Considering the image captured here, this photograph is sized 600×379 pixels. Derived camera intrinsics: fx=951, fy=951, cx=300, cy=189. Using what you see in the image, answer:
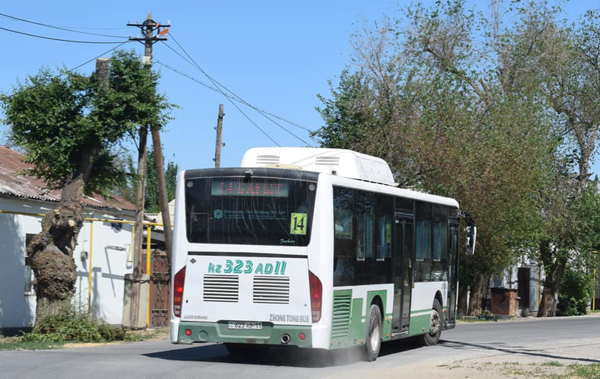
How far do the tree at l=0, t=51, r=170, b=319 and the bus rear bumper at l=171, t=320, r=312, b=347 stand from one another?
6182 millimetres

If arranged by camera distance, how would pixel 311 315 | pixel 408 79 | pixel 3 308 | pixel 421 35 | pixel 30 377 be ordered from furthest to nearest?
pixel 421 35 < pixel 408 79 < pixel 3 308 < pixel 311 315 < pixel 30 377

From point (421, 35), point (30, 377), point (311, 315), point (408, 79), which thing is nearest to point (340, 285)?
point (311, 315)

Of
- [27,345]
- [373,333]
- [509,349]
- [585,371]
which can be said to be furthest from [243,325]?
[509,349]

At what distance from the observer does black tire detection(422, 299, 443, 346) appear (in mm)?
19969

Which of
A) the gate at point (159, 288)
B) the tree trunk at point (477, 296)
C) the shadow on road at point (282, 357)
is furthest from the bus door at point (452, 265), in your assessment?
the tree trunk at point (477, 296)

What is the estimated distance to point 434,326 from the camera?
65.9ft

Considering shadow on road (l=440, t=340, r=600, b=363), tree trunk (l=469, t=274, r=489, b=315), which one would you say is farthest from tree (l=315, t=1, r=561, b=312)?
shadow on road (l=440, t=340, r=600, b=363)

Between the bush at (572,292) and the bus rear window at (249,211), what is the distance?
31.2 m

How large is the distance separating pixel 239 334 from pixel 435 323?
698cm

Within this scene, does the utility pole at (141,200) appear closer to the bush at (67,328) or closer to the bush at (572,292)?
the bush at (67,328)

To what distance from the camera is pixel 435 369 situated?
14.2m

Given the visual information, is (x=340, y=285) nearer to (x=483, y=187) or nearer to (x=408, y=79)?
(x=483, y=187)

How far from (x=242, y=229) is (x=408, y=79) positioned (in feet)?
72.6

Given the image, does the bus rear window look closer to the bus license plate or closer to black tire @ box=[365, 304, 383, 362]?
the bus license plate
